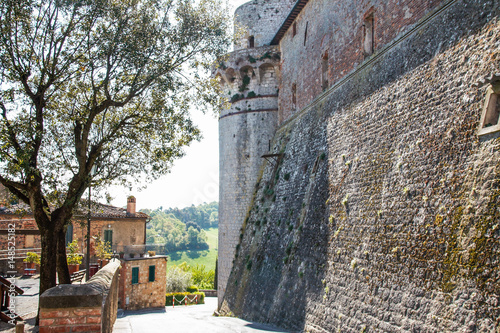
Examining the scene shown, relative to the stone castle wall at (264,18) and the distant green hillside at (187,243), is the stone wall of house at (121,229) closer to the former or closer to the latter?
the stone castle wall at (264,18)

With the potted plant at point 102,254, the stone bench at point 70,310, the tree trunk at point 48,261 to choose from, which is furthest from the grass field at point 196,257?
the stone bench at point 70,310

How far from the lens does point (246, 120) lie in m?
20.9

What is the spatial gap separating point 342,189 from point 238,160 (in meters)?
10.3

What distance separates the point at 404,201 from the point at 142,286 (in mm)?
17764

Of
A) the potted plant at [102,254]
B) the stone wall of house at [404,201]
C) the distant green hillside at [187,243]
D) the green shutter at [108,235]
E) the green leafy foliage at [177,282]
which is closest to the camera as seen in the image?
the stone wall of house at [404,201]

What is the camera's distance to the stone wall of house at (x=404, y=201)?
6379 mm

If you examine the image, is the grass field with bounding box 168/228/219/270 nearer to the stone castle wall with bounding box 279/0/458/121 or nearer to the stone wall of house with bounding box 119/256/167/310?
the stone wall of house with bounding box 119/256/167/310

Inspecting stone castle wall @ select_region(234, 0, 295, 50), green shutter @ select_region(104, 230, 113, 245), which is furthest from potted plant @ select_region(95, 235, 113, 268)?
stone castle wall @ select_region(234, 0, 295, 50)

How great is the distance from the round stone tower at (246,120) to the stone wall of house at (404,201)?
6419 millimetres

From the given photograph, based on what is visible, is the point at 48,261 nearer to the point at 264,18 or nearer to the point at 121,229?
the point at 264,18

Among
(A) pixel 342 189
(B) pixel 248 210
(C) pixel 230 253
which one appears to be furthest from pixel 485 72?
(C) pixel 230 253

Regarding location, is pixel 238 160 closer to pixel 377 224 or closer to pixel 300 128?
pixel 300 128

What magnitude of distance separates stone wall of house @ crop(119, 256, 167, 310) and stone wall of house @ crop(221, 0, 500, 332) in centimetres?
1023

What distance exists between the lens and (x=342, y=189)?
1103cm
